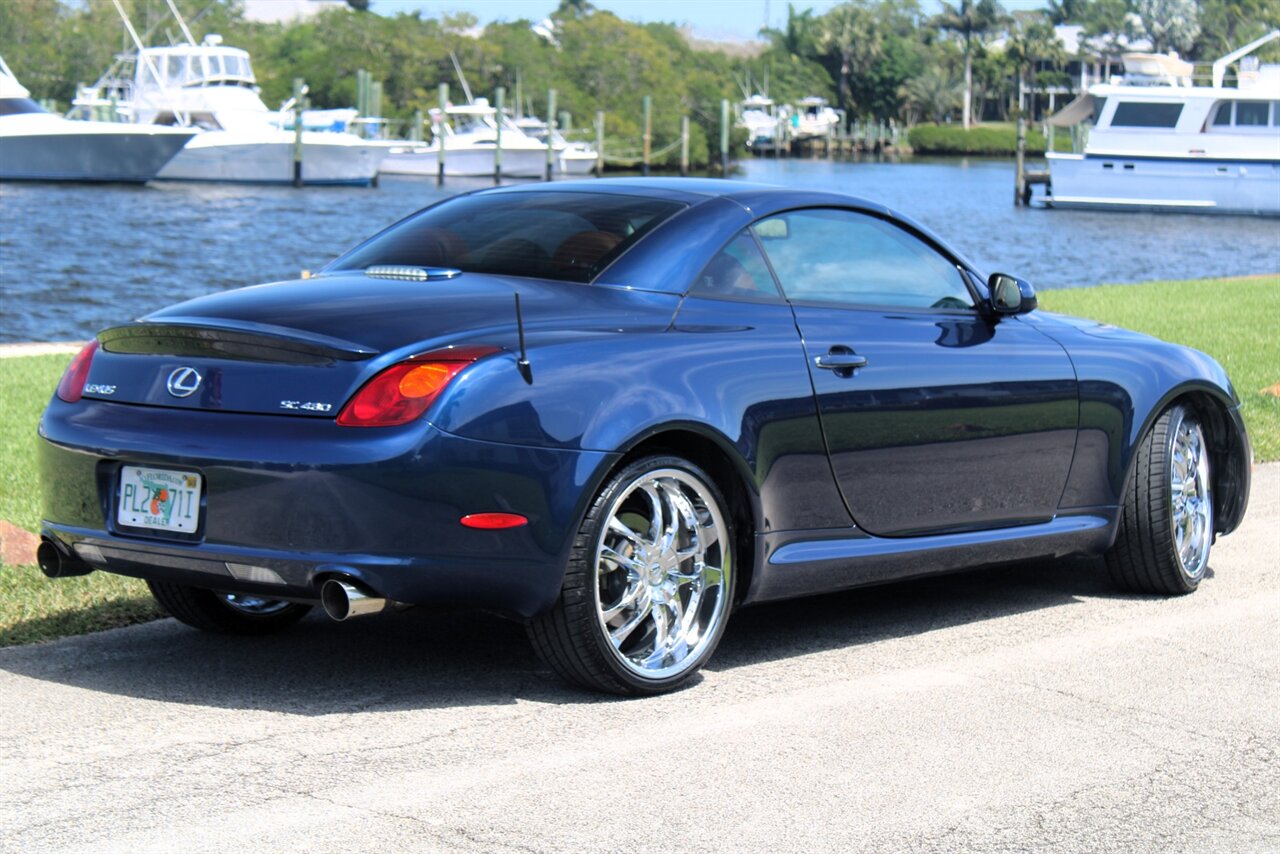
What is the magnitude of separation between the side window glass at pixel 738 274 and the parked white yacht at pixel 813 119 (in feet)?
468

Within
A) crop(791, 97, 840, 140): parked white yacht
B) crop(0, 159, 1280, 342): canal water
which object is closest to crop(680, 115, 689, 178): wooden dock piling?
crop(0, 159, 1280, 342): canal water

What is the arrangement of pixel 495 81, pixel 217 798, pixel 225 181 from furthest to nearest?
pixel 495 81 < pixel 225 181 < pixel 217 798

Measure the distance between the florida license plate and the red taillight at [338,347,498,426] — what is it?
475 millimetres

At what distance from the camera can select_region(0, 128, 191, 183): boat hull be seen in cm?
6278

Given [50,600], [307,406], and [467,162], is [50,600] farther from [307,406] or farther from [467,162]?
[467,162]

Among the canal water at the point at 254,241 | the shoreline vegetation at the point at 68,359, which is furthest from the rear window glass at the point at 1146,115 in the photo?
the shoreline vegetation at the point at 68,359

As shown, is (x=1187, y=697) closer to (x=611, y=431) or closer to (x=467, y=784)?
(x=611, y=431)

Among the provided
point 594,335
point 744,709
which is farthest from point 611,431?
point 744,709

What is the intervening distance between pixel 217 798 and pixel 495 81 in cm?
11487

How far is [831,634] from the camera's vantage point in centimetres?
636

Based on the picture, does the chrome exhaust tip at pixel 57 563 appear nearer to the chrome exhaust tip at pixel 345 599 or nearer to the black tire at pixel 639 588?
the chrome exhaust tip at pixel 345 599

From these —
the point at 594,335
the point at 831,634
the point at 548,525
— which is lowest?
the point at 831,634

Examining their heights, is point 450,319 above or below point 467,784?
above

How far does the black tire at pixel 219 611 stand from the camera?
19.7 feet
